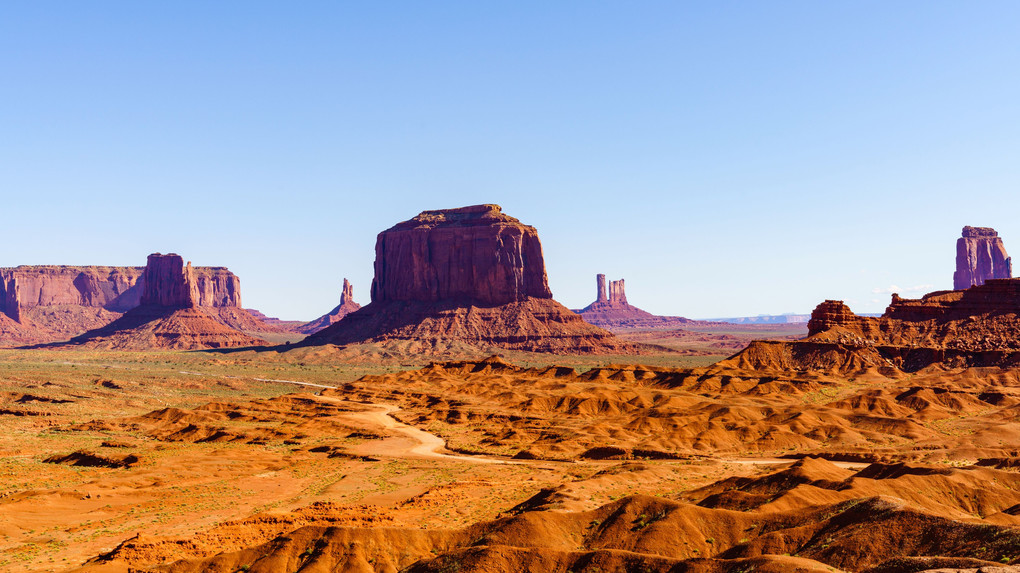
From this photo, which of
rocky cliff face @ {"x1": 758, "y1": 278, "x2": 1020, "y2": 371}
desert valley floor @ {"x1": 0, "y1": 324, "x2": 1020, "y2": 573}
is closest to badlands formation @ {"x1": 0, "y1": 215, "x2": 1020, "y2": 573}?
desert valley floor @ {"x1": 0, "y1": 324, "x2": 1020, "y2": 573}

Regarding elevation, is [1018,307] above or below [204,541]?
above

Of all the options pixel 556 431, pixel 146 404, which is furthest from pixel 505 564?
pixel 146 404

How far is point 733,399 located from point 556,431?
26.1 metres

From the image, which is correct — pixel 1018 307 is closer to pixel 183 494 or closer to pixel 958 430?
pixel 958 430

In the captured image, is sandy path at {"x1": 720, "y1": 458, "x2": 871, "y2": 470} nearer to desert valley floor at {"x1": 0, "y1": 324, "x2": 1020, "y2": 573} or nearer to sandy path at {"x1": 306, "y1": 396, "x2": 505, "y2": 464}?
desert valley floor at {"x1": 0, "y1": 324, "x2": 1020, "y2": 573}

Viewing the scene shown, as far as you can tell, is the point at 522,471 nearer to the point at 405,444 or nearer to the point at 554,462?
the point at 554,462

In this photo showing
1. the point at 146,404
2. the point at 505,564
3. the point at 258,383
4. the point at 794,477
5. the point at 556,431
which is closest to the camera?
the point at 505,564

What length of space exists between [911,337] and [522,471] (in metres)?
86.1

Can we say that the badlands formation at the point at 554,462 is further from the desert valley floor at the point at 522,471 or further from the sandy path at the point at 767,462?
the sandy path at the point at 767,462

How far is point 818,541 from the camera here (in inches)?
1277

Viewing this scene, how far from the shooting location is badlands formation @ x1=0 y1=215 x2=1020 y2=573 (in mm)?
33562

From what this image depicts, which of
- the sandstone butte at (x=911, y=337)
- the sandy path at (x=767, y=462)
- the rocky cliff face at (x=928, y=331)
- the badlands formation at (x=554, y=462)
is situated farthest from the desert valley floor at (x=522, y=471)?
the rocky cliff face at (x=928, y=331)

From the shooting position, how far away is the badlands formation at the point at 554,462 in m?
33.6

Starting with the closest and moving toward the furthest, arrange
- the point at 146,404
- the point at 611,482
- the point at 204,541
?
the point at 204,541
the point at 611,482
the point at 146,404
